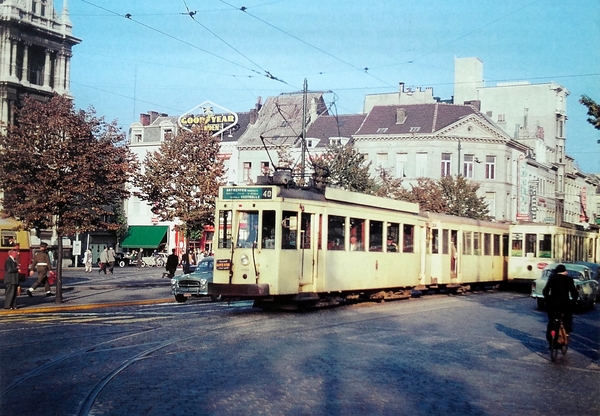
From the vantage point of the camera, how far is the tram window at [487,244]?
34.4 meters

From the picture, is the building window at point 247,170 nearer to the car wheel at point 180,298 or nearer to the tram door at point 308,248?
the car wheel at point 180,298

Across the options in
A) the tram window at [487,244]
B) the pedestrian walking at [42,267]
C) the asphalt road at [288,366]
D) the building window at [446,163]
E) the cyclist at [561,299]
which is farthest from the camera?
the building window at [446,163]

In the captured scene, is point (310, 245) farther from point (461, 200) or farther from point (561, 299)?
point (461, 200)

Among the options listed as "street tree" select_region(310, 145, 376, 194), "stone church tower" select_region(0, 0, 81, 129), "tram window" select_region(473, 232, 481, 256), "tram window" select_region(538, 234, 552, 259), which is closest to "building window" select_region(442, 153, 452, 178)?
"street tree" select_region(310, 145, 376, 194)

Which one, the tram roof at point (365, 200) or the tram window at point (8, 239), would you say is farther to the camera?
the tram window at point (8, 239)

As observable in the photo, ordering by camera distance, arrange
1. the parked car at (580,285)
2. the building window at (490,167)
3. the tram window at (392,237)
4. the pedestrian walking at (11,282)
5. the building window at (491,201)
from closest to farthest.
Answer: the pedestrian walking at (11,282), the tram window at (392,237), the parked car at (580,285), the building window at (491,201), the building window at (490,167)

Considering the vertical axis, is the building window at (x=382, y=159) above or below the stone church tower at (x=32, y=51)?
above

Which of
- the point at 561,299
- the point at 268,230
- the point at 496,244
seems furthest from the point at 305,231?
the point at 496,244

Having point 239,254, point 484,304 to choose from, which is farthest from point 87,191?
point 484,304

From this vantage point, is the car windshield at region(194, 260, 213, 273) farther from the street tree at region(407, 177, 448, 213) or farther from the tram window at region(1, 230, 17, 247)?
the street tree at region(407, 177, 448, 213)

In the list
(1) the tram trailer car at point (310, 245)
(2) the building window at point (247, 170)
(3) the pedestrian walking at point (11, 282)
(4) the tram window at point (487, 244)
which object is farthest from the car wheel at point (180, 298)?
(2) the building window at point (247, 170)

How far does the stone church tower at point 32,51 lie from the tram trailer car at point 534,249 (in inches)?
794

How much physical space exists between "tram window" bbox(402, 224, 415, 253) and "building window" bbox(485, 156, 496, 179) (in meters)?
43.9

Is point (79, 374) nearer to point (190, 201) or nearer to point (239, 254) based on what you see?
Result: point (239, 254)
